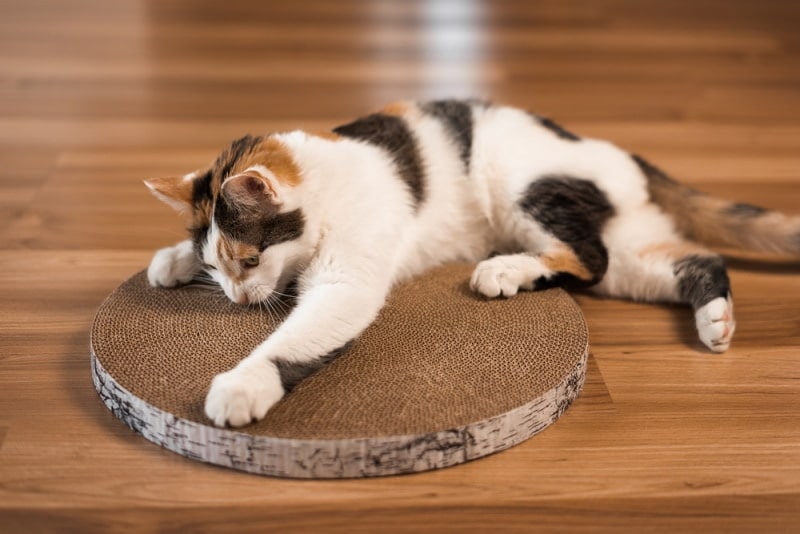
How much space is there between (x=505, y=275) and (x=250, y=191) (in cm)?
59

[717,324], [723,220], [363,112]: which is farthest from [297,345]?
[363,112]

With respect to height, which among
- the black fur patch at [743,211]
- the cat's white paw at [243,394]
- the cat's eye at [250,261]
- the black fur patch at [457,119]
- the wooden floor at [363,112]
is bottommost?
the wooden floor at [363,112]

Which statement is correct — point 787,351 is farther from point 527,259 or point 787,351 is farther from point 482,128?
point 482,128

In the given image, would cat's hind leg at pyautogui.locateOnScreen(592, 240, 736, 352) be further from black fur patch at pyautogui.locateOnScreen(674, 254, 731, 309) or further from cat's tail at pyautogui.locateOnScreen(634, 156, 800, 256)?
cat's tail at pyautogui.locateOnScreen(634, 156, 800, 256)

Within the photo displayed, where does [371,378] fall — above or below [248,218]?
below

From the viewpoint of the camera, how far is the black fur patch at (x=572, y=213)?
2.02 meters

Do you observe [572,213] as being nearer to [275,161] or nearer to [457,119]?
[457,119]

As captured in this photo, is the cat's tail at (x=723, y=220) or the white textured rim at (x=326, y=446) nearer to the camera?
the white textured rim at (x=326, y=446)

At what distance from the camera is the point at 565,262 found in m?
1.99

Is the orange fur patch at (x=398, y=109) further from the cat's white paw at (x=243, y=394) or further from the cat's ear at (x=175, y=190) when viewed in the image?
the cat's white paw at (x=243, y=394)

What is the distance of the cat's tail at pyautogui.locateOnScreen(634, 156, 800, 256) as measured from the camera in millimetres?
2127

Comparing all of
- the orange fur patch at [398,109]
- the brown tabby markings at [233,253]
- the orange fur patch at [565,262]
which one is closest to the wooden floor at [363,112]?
the orange fur patch at [565,262]

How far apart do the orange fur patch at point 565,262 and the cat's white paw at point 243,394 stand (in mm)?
706

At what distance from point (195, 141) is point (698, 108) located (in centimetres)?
187
